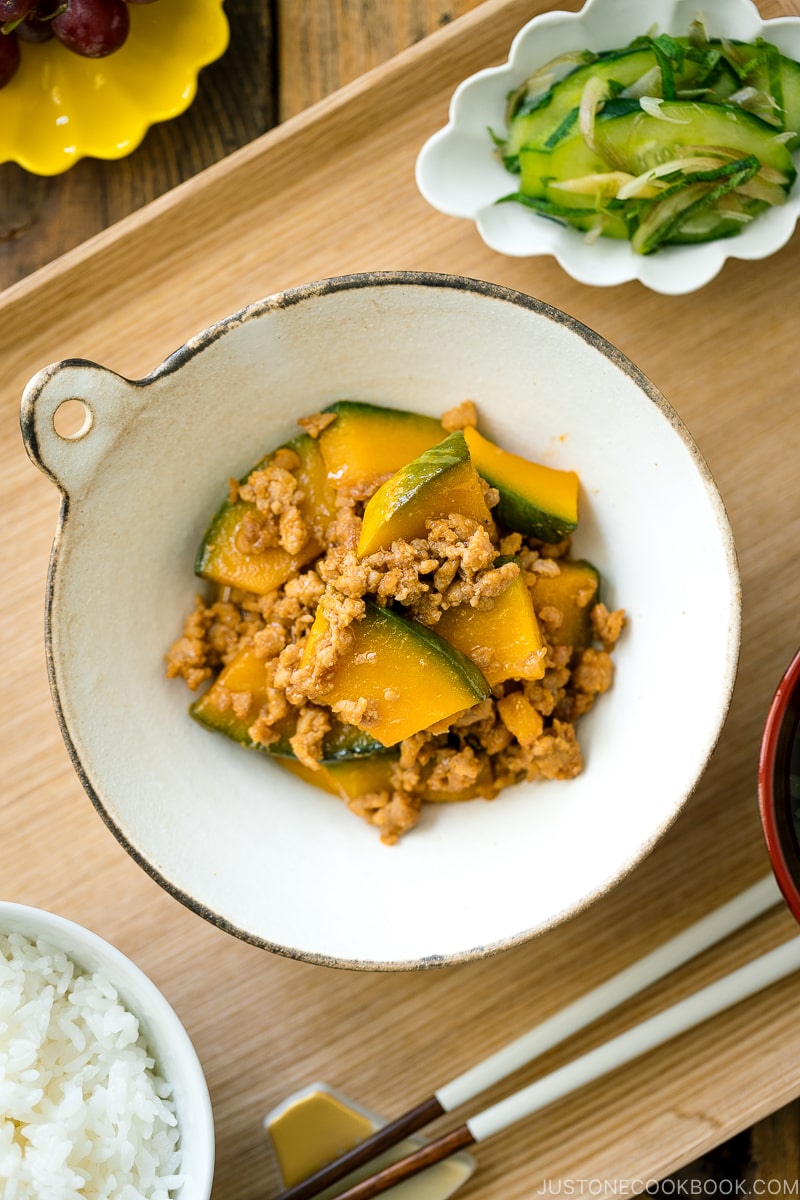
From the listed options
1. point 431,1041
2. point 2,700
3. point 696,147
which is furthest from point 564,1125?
point 696,147

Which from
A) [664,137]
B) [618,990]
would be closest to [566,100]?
[664,137]

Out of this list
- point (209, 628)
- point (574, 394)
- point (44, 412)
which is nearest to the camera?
point (44, 412)

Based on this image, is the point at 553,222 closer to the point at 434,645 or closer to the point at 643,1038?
the point at 434,645

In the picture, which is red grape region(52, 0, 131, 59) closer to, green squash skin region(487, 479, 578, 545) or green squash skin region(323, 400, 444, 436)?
green squash skin region(323, 400, 444, 436)

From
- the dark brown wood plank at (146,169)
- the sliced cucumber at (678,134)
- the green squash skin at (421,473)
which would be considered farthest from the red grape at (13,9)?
the green squash skin at (421,473)

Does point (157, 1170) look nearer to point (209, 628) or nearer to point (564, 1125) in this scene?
point (564, 1125)

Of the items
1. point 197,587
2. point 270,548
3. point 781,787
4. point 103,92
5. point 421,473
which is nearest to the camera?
point 421,473
